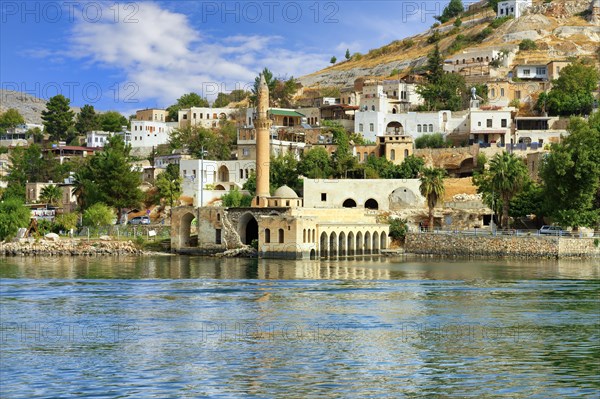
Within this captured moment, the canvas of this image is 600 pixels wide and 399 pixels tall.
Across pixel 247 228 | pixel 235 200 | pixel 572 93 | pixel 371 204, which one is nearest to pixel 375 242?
pixel 371 204

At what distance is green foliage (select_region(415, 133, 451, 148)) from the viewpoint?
86812 millimetres

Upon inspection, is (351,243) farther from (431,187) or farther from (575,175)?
(575,175)

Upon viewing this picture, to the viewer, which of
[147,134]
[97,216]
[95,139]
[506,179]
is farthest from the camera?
[95,139]

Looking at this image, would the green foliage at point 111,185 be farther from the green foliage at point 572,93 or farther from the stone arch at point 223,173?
the green foliage at point 572,93

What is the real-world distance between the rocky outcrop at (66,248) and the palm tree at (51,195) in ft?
66.1

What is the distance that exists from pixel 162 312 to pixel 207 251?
104ft

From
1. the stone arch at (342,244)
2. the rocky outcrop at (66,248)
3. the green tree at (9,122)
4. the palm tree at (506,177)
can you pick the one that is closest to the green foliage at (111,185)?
the rocky outcrop at (66,248)

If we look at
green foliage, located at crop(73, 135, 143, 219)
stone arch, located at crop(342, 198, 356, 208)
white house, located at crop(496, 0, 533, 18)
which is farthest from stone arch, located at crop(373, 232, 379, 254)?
white house, located at crop(496, 0, 533, 18)

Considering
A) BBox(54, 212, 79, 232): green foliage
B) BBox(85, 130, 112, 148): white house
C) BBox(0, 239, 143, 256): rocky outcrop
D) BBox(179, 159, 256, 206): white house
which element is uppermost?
BBox(85, 130, 112, 148): white house

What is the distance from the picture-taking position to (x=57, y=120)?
124 meters

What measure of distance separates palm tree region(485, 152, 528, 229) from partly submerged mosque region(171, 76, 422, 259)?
9054mm

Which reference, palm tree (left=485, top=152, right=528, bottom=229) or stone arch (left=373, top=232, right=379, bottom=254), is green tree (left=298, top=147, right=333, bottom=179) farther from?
palm tree (left=485, top=152, right=528, bottom=229)

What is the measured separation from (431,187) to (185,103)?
7081 centimetres

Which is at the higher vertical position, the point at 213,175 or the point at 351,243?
the point at 213,175
